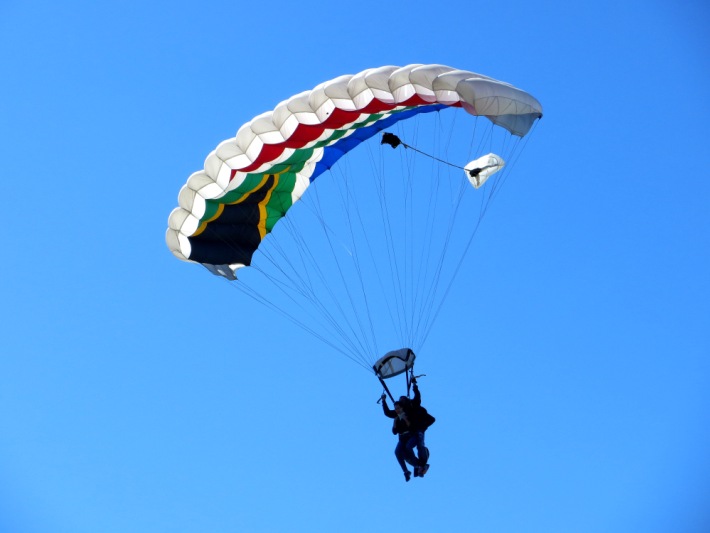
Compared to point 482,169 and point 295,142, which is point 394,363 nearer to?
point 482,169

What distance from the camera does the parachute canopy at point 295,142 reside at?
14141 mm

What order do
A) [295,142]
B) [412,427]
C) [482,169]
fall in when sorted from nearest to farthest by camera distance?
[412,427] → [295,142] → [482,169]

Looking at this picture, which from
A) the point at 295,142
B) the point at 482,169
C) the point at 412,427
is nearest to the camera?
the point at 412,427

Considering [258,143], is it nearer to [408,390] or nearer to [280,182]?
[280,182]

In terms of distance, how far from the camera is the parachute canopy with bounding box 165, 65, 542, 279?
14.1 m

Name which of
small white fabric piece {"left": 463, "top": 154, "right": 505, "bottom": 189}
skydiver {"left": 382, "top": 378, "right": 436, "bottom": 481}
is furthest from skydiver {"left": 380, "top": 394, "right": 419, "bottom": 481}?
small white fabric piece {"left": 463, "top": 154, "right": 505, "bottom": 189}

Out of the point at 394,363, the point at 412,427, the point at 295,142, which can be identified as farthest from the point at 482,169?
the point at 412,427

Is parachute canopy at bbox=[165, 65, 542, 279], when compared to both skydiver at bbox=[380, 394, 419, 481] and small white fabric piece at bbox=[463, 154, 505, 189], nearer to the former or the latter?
small white fabric piece at bbox=[463, 154, 505, 189]

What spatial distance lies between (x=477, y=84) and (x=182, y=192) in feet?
17.7

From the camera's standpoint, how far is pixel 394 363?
16.0 meters

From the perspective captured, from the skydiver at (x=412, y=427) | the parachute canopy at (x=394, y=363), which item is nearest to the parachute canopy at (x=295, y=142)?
the parachute canopy at (x=394, y=363)

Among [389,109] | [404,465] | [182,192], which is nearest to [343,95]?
[389,109]

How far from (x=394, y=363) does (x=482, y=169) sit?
3154mm

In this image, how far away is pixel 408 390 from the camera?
15.9 metres
